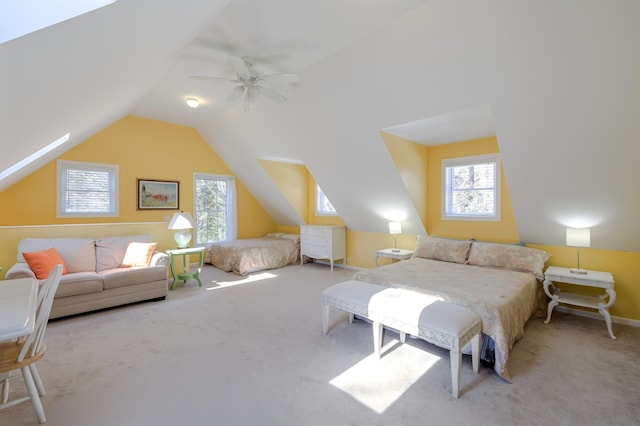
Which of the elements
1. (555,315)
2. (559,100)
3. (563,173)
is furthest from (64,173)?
(555,315)

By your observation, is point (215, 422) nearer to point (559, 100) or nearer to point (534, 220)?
point (559, 100)

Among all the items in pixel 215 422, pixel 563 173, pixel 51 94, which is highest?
pixel 51 94

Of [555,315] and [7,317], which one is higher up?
[7,317]

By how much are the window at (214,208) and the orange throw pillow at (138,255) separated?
7.76 feet

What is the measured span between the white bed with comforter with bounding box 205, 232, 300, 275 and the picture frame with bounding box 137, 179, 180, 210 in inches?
50.9

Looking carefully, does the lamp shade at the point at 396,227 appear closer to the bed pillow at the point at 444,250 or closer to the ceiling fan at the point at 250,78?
the bed pillow at the point at 444,250

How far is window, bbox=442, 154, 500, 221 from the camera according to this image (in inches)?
174

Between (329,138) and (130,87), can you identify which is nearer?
(130,87)

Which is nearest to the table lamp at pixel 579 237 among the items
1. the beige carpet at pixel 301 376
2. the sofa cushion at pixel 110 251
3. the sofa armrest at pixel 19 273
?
the beige carpet at pixel 301 376

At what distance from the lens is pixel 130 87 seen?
321cm

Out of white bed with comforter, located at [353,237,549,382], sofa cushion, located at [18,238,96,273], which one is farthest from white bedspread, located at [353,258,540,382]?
sofa cushion, located at [18,238,96,273]

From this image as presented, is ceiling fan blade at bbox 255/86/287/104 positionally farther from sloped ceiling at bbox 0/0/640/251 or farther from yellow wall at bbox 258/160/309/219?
yellow wall at bbox 258/160/309/219

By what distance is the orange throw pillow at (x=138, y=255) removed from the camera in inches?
161

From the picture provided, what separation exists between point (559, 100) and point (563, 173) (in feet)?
3.13
